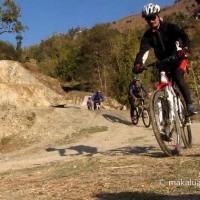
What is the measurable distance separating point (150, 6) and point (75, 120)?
528 inches

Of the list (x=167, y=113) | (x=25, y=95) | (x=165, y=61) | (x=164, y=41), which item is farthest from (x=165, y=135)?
(x=25, y=95)

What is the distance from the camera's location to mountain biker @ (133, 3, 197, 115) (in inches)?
301

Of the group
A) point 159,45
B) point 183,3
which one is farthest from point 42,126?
point 183,3

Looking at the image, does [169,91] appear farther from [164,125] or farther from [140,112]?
[140,112]

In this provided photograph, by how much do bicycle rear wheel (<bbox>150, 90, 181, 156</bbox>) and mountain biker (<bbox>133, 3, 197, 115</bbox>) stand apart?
35 cm

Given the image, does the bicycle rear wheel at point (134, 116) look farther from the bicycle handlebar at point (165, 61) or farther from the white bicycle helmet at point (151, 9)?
the white bicycle helmet at point (151, 9)

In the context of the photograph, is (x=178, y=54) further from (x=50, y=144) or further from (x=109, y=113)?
(x=109, y=113)

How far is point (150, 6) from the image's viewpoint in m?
7.63

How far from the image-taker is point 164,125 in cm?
762

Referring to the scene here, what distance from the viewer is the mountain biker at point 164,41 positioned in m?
7.66

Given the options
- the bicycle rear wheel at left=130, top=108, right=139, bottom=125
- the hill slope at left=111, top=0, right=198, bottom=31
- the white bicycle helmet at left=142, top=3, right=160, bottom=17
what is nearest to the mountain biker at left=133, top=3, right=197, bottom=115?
the white bicycle helmet at left=142, top=3, right=160, bottom=17

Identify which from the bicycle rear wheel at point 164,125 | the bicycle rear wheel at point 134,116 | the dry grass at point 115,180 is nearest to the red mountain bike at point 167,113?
the bicycle rear wheel at point 164,125

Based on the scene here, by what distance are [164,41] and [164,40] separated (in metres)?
0.02

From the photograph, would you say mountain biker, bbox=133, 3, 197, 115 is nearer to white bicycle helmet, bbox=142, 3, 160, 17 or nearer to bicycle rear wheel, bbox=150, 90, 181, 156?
white bicycle helmet, bbox=142, 3, 160, 17
